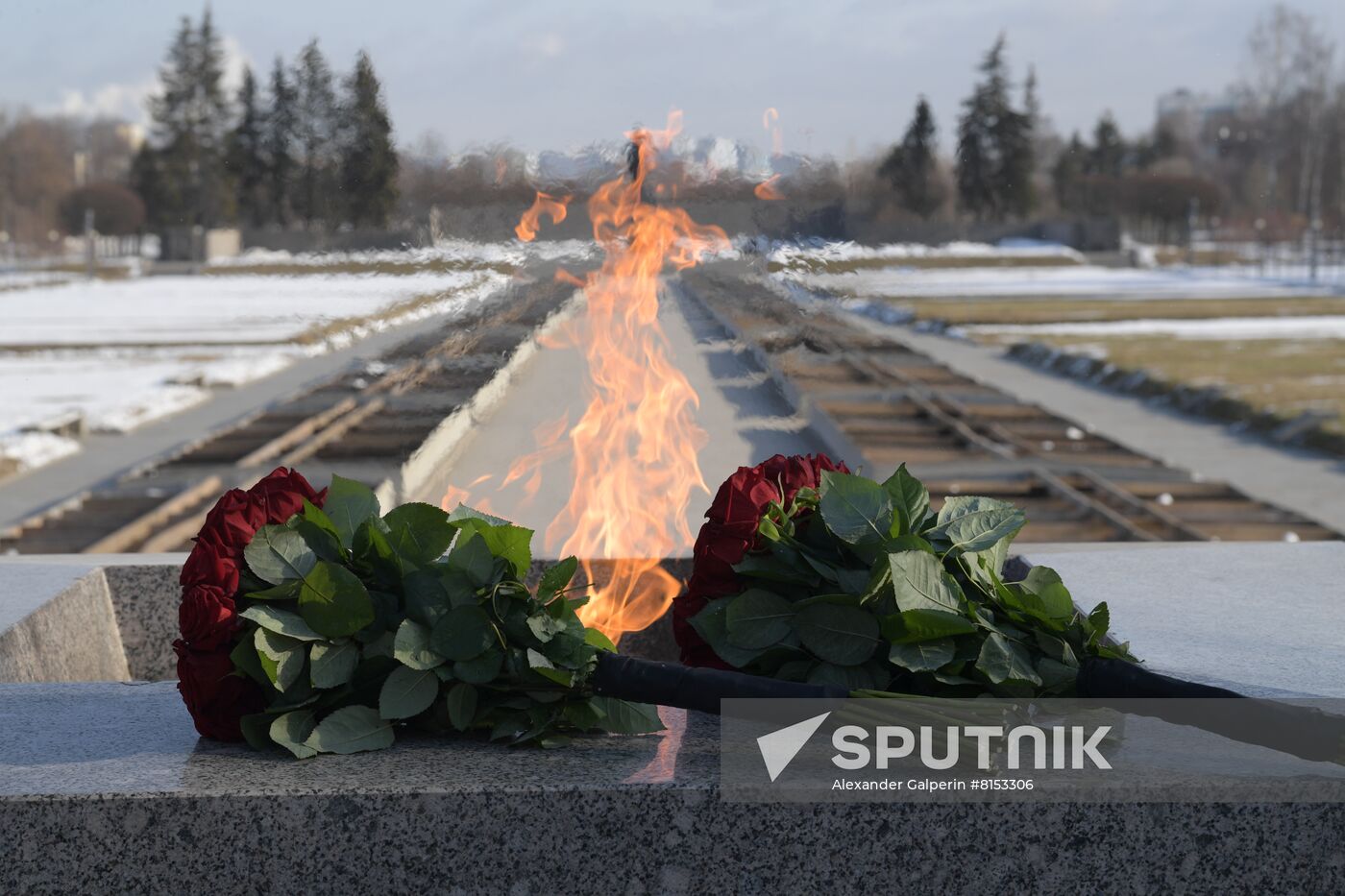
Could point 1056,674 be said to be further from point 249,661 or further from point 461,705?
point 249,661

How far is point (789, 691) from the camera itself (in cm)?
221

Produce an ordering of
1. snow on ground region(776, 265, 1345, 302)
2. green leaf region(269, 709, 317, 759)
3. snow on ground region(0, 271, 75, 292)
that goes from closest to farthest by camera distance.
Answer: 1. green leaf region(269, 709, 317, 759)
2. snow on ground region(776, 265, 1345, 302)
3. snow on ground region(0, 271, 75, 292)

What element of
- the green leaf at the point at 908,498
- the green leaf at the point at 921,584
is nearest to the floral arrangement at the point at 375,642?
the green leaf at the point at 921,584

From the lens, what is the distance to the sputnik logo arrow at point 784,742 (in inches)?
79.5

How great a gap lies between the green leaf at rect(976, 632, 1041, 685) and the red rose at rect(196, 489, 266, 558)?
1134 millimetres

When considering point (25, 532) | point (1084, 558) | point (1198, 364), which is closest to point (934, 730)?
point (1084, 558)

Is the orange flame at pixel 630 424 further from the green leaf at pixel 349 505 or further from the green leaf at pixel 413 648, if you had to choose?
the green leaf at pixel 413 648

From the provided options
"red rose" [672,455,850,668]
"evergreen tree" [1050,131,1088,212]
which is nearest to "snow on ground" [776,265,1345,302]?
"evergreen tree" [1050,131,1088,212]

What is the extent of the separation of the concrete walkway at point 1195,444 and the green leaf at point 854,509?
26.0 feet

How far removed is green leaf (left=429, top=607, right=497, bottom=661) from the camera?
2215mm

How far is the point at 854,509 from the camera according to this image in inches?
94.9

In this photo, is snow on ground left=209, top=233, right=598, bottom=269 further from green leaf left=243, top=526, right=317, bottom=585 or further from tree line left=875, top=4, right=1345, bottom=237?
green leaf left=243, top=526, right=317, bottom=585

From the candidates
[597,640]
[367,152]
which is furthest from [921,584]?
[367,152]

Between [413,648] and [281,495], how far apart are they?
0.42m
